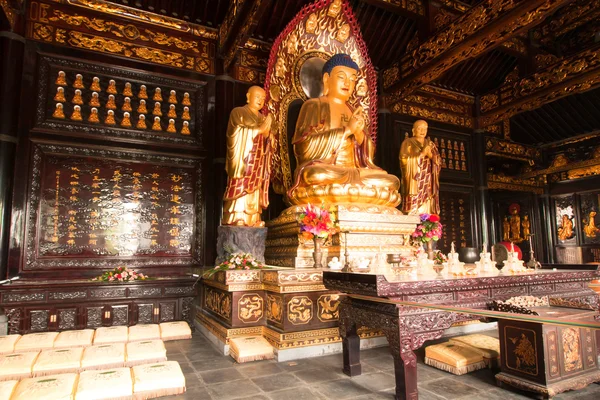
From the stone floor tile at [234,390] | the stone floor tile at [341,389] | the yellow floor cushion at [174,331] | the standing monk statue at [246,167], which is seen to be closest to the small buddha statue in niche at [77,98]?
the standing monk statue at [246,167]

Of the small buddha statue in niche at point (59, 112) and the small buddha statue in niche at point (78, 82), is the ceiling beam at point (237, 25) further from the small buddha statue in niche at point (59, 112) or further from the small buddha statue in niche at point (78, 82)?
the small buddha statue in niche at point (59, 112)

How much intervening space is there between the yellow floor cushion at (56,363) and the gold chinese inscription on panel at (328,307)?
6.53 feet

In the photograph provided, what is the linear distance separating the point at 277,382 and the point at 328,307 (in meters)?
1.06

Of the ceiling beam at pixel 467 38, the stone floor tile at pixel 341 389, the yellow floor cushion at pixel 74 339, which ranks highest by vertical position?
the ceiling beam at pixel 467 38

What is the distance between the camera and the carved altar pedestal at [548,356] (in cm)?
252

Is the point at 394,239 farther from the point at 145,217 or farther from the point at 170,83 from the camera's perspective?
the point at 170,83

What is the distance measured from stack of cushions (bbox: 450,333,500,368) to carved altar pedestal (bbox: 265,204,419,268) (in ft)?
4.00

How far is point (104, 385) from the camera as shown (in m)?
2.29

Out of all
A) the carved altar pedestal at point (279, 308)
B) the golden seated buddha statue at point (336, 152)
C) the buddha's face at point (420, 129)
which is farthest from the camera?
the buddha's face at point (420, 129)

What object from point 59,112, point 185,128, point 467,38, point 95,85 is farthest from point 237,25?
point 467,38

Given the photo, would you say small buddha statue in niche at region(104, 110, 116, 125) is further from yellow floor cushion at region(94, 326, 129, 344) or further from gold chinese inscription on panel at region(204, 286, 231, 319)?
yellow floor cushion at region(94, 326, 129, 344)

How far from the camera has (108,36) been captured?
5359 millimetres

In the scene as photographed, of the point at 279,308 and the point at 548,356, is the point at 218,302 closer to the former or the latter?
the point at 279,308

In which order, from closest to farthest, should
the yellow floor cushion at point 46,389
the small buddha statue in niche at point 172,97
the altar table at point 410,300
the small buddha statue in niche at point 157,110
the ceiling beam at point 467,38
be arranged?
the yellow floor cushion at point 46,389 < the altar table at point 410,300 < the ceiling beam at point 467,38 < the small buddha statue in niche at point 157,110 < the small buddha statue in niche at point 172,97
